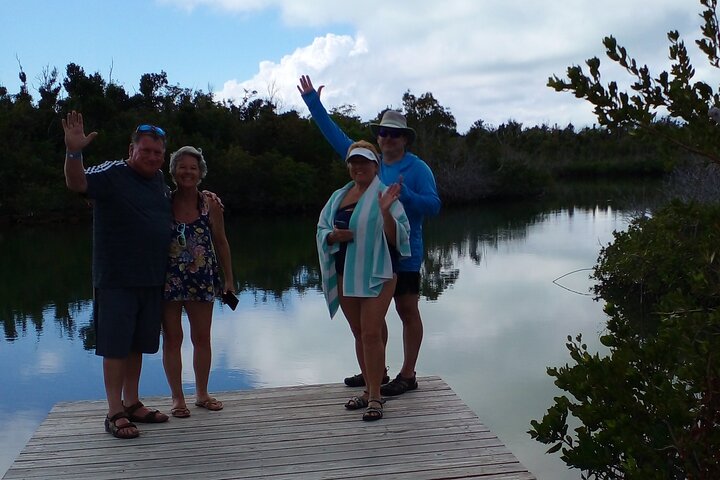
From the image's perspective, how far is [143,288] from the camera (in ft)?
11.8

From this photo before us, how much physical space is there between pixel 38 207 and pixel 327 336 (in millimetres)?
17532

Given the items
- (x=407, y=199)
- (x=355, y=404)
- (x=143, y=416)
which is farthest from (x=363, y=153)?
(x=143, y=416)

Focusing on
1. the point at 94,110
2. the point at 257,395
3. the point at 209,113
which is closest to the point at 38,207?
the point at 94,110

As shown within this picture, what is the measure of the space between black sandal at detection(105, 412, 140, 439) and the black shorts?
4.88 ft

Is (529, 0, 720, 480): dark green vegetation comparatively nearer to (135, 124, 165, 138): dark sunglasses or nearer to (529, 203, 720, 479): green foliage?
(529, 203, 720, 479): green foliage

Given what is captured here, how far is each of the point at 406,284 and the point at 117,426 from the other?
1618 millimetres

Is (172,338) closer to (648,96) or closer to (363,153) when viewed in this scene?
(363,153)

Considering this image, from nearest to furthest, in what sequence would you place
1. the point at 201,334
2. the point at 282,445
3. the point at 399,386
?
the point at 282,445 < the point at 201,334 < the point at 399,386

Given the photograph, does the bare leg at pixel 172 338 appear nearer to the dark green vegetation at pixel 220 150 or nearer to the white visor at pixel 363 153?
the white visor at pixel 363 153

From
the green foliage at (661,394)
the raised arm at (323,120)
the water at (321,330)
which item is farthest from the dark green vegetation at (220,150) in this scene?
the green foliage at (661,394)

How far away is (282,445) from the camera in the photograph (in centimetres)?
345

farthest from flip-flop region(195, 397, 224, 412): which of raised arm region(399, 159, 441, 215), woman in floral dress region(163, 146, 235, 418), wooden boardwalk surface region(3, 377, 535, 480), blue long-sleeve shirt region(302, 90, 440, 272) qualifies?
raised arm region(399, 159, 441, 215)

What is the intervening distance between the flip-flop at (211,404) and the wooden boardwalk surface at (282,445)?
0.04 m

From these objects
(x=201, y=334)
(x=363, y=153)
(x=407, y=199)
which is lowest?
(x=201, y=334)
